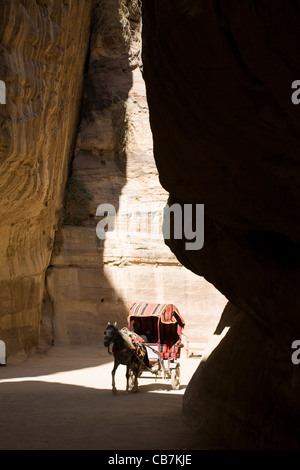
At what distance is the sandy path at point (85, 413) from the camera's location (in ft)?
20.6

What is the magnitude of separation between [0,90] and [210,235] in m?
6.52

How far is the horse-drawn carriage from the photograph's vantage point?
10.1 metres

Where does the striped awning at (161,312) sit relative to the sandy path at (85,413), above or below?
above

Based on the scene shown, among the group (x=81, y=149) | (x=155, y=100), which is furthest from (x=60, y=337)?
(x=155, y=100)

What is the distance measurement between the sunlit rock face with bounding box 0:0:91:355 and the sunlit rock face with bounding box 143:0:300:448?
6226 mm

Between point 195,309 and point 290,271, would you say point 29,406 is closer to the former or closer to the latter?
point 290,271

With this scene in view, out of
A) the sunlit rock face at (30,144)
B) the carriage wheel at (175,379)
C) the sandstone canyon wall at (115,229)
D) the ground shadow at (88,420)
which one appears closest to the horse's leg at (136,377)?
the ground shadow at (88,420)

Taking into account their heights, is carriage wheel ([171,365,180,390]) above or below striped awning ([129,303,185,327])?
below

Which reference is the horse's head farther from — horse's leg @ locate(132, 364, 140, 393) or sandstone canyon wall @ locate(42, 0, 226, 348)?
sandstone canyon wall @ locate(42, 0, 226, 348)

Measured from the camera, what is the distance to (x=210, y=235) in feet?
16.4

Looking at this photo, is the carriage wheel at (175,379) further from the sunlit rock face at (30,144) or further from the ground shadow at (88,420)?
the sunlit rock face at (30,144)

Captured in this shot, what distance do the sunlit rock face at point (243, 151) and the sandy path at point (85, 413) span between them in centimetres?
157

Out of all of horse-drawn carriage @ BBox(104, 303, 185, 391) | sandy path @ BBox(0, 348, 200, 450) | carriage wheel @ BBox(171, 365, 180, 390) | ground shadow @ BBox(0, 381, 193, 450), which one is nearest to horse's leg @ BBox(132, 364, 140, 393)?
horse-drawn carriage @ BBox(104, 303, 185, 391)

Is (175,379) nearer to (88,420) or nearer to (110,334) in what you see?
(110,334)
